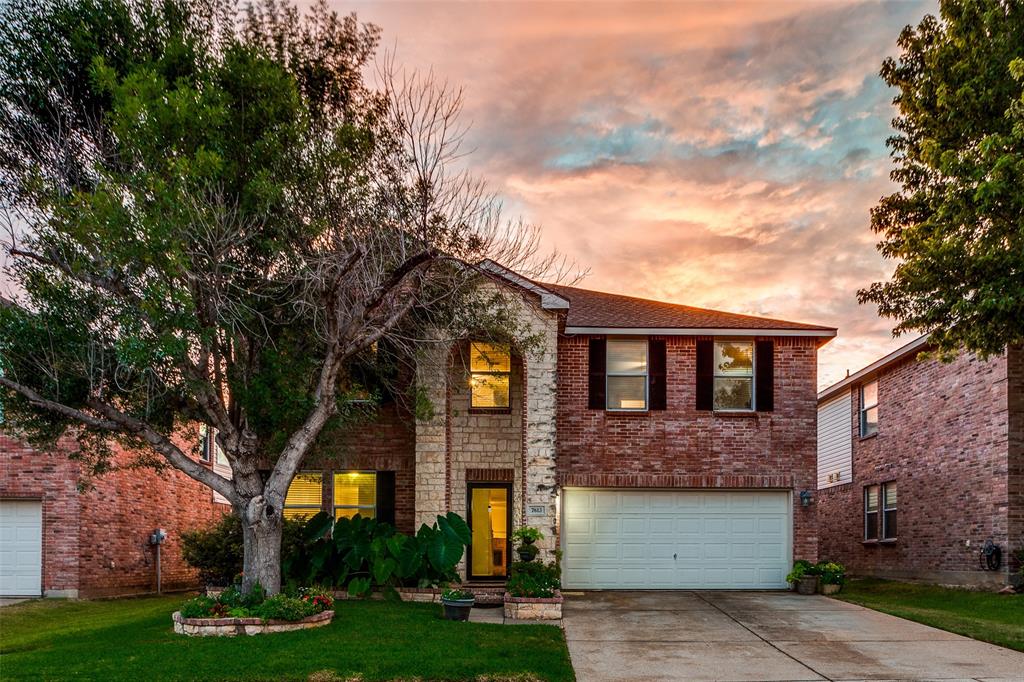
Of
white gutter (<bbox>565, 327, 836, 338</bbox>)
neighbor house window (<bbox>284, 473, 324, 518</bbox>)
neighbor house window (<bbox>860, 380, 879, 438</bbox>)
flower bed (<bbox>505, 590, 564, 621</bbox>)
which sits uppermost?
white gutter (<bbox>565, 327, 836, 338</bbox>)

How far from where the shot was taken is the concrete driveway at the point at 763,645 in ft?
31.8

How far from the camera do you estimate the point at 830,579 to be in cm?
1748

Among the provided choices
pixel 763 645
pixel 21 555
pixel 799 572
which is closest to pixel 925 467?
pixel 799 572

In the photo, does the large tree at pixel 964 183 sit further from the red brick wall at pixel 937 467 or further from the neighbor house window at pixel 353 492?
the neighbor house window at pixel 353 492

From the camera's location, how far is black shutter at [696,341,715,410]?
731 inches

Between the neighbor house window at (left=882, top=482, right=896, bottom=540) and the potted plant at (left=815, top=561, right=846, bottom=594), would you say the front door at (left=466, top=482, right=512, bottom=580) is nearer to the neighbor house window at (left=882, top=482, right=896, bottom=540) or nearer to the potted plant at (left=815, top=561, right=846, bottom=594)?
the potted plant at (left=815, top=561, right=846, bottom=594)

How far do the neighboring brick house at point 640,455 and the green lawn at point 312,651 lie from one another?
4175 millimetres

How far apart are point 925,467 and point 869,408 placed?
3.37m

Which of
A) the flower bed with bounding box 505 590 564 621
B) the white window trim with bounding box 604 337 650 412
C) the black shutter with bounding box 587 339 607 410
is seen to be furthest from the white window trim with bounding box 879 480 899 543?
the flower bed with bounding box 505 590 564 621

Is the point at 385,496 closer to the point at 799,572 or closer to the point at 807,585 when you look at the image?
the point at 799,572

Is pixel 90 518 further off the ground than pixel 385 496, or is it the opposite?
pixel 385 496

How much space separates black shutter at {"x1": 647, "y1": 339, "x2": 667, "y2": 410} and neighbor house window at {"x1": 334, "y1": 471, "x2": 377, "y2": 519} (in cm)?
614

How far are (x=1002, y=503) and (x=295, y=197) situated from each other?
1456 centimetres

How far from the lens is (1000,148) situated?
1320 cm
